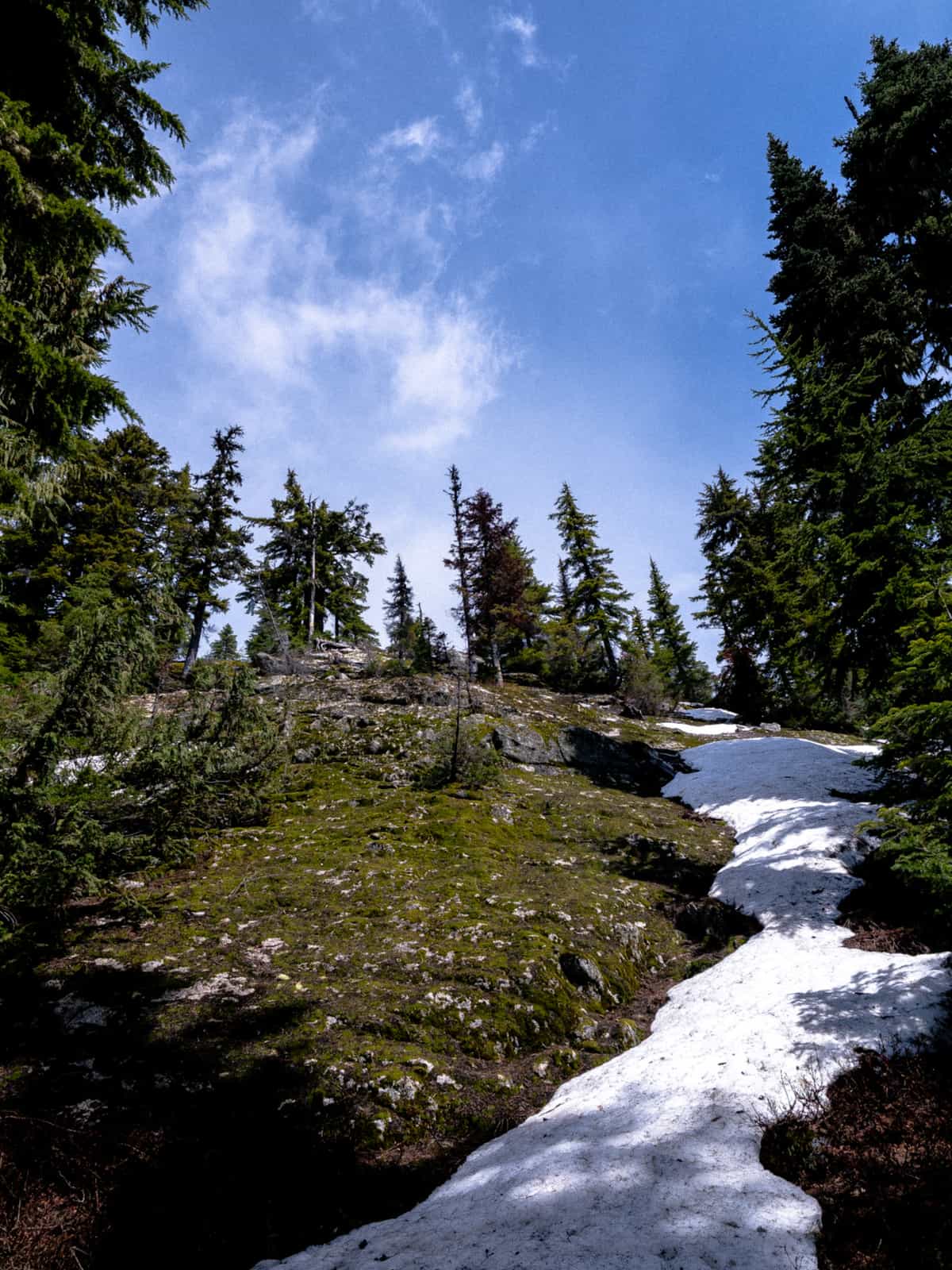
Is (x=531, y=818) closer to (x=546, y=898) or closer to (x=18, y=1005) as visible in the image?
(x=546, y=898)

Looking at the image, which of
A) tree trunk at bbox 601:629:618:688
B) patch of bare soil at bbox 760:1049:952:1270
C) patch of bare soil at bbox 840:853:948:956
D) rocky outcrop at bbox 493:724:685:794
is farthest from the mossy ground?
tree trunk at bbox 601:629:618:688

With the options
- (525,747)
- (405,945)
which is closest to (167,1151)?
(405,945)

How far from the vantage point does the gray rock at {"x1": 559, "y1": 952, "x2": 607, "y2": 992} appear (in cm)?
838

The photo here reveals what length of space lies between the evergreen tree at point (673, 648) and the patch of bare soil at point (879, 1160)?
35.2 metres

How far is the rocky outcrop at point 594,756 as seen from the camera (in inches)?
788

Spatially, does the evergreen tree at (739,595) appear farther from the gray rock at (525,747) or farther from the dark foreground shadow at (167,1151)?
the dark foreground shadow at (167,1151)

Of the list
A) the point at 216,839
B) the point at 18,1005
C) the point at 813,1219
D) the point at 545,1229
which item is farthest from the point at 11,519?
the point at 813,1219

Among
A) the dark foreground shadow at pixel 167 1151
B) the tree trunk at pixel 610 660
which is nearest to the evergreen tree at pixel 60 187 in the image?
the dark foreground shadow at pixel 167 1151

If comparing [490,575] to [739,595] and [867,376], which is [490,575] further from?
[867,376]

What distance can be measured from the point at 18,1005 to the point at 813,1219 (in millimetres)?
8121

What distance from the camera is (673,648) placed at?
45.7 meters

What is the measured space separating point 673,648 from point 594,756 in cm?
2762

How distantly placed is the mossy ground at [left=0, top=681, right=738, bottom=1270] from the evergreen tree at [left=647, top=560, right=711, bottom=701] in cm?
2998

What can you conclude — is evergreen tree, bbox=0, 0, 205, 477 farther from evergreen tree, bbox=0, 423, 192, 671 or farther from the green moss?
evergreen tree, bbox=0, 423, 192, 671
